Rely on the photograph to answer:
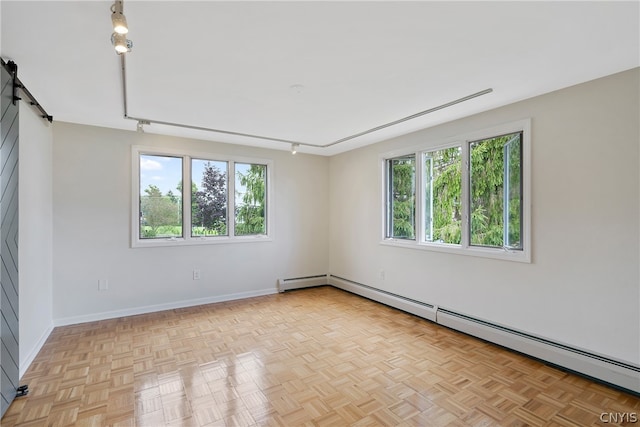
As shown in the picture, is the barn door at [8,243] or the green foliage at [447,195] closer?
the barn door at [8,243]

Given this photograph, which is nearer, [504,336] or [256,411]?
[256,411]

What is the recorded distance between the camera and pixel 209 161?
14.7 ft

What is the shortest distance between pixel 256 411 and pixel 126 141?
11.5ft

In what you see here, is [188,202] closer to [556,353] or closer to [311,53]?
[311,53]

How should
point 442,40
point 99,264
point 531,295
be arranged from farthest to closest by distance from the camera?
point 99,264 → point 531,295 → point 442,40

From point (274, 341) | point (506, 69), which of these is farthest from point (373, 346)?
point (506, 69)

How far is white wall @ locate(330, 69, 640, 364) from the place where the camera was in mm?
2236

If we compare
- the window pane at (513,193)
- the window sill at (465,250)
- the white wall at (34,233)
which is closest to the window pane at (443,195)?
the window sill at (465,250)

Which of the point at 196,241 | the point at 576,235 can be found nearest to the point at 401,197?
the point at 576,235

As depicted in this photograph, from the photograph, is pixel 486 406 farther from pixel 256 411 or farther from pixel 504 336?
pixel 256 411

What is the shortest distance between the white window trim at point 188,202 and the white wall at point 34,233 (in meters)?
0.81

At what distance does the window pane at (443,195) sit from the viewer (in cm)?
353

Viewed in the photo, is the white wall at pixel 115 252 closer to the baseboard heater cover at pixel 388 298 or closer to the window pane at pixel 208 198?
the window pane at pixel 208 198

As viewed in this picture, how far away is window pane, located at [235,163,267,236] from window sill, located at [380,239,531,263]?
197 cm
